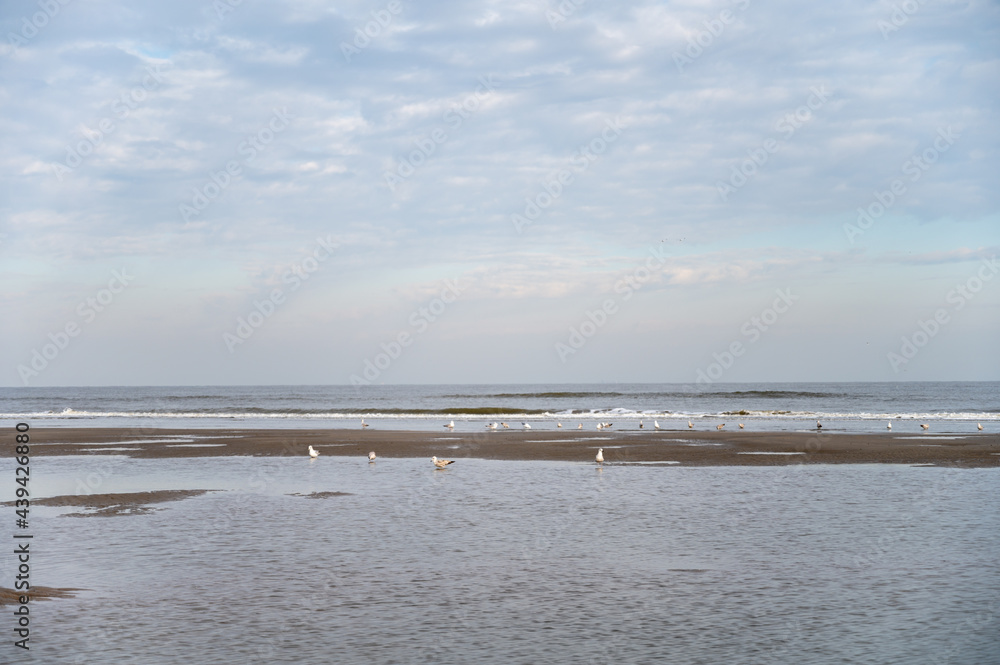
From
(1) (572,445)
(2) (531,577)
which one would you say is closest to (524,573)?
(2) (531,577)

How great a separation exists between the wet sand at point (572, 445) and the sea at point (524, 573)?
6.28 meters

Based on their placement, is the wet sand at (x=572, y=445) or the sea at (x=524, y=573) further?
the wet sand at (x=572, y=445)

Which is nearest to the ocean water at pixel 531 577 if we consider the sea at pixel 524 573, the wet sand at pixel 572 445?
the sea at pixel 524 573

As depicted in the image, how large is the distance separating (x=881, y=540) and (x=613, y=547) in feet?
14.4

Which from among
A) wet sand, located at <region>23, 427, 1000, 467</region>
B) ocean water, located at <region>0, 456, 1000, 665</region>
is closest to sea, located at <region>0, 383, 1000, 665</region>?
ocean water, located at <region>0, 456, 1000, 665</region>

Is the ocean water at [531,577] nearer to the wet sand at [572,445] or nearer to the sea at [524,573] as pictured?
the sea at [524,573]

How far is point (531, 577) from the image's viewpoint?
35.7 feet

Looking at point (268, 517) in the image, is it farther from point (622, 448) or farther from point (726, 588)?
point (622, 448)

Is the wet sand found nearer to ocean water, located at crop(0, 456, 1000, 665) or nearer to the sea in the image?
the sea

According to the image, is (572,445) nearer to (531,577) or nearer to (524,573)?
(524,573)

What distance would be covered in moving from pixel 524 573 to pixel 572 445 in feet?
75.3

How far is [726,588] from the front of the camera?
10.3 meters

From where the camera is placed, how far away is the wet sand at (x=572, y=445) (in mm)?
27312

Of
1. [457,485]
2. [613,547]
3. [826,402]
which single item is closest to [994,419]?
[826,402]
